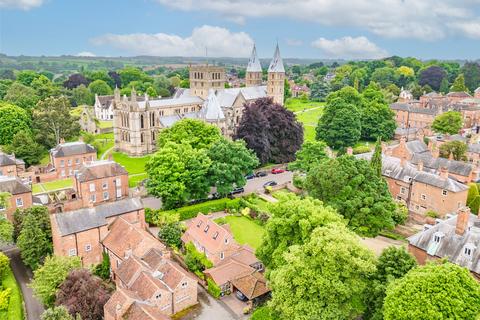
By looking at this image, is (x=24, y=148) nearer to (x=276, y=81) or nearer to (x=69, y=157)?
(x=69, y=157)

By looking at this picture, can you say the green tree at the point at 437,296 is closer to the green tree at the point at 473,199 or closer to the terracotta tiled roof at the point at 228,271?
the terracotta tiled roof at the point at 228,271

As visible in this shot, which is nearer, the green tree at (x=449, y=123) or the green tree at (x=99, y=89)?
the green tree at (x=449, y=123)

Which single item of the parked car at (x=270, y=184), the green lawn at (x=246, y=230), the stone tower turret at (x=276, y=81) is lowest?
the green lawn at (x=246, y=230)

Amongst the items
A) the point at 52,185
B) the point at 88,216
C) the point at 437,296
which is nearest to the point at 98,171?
the point at 88,216

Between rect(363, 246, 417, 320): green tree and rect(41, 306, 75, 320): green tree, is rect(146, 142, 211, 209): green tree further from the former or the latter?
rect(363, 246, 417, 320): green tree

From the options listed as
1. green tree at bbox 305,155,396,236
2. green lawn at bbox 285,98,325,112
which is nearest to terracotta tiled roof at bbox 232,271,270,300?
green tree at bbox 305,155,396,236

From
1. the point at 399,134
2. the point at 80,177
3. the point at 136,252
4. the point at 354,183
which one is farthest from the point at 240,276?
the point at 399,134

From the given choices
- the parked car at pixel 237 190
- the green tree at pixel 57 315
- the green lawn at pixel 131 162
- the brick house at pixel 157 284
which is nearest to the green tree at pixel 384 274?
the brick house at pixel 157 284
